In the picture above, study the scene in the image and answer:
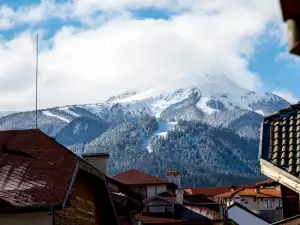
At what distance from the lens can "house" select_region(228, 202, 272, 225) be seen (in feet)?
189

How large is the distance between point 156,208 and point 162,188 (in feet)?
85.4

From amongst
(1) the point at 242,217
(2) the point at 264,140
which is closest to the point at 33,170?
(2) the point at 264,140

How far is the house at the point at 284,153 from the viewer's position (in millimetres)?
11977

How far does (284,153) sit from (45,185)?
19.7ft

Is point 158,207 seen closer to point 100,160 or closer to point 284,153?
point 100,160

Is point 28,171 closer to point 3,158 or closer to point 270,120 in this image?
point 3,158

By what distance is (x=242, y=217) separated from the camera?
5862cm

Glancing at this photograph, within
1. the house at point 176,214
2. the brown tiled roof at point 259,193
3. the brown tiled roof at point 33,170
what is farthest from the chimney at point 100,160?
the brown tiled roof at point 259,193

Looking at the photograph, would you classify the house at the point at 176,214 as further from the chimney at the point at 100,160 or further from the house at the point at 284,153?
the house at the point at 284,153

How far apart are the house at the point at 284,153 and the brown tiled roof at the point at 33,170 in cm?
495

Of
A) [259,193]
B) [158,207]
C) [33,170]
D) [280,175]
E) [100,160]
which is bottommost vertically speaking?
[280,175]

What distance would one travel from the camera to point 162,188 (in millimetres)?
85688

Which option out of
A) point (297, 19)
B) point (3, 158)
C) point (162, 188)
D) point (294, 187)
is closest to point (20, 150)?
point (3, 158)

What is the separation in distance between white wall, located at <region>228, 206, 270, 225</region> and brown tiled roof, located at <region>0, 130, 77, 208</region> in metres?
39.7
